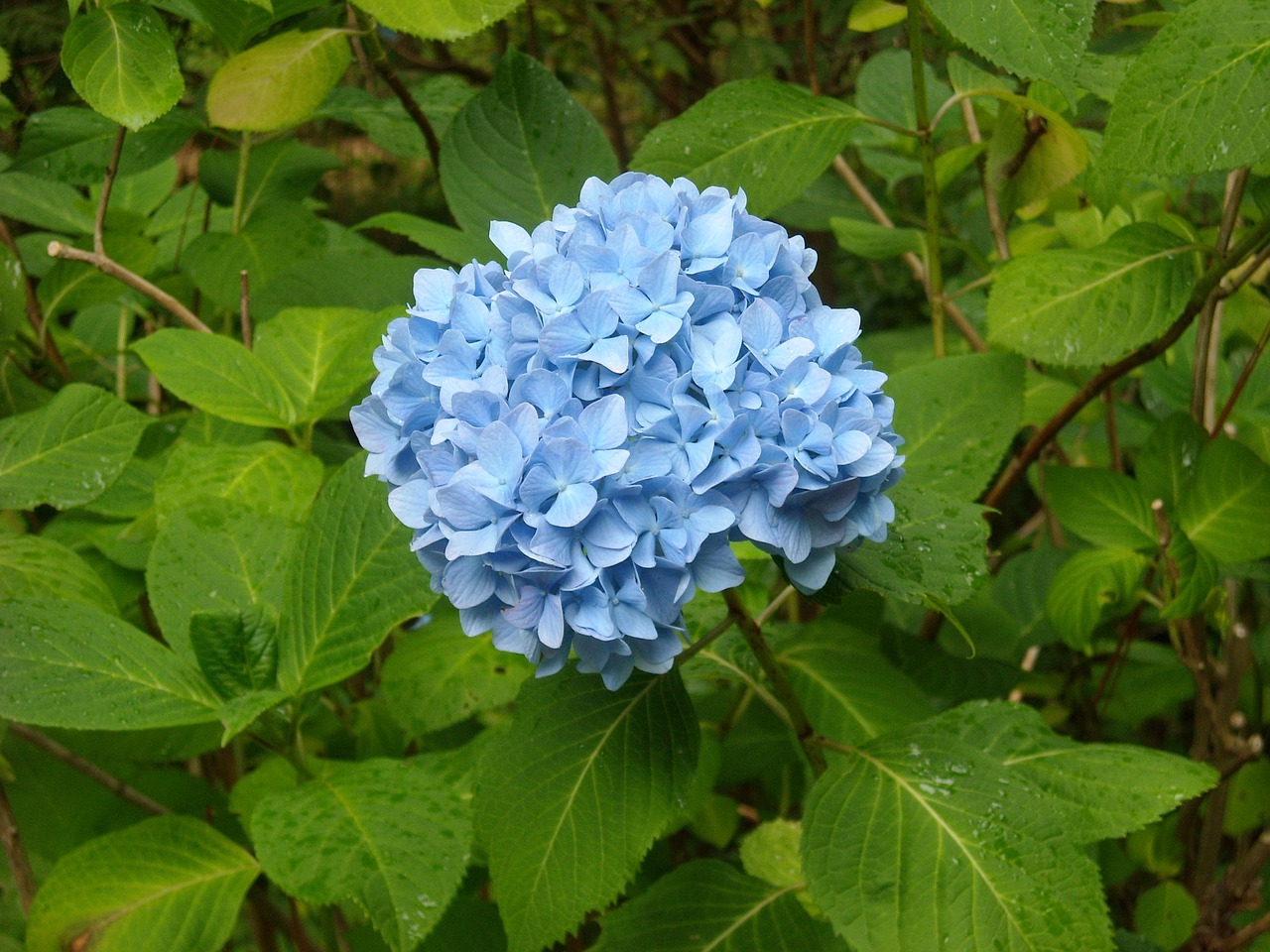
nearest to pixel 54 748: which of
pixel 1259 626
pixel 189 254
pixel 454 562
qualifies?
pixel 189 254

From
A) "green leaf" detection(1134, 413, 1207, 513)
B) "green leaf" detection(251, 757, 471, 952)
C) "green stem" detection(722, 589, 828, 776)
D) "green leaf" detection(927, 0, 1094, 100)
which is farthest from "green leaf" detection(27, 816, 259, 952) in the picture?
"green leaf" detection(1134, 413, 1207, 513)

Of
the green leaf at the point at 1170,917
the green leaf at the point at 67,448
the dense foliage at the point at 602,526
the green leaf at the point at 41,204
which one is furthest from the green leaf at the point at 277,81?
the green leaf at the point at 1170,917

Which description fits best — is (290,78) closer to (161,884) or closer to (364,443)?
(364,443)

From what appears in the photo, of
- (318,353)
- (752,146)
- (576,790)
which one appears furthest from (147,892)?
(752,146)

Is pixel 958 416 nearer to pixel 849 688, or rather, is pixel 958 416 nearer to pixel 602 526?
pixel 849 688

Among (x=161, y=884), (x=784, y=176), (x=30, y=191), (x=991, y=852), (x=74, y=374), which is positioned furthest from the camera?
(x=74, y=374)

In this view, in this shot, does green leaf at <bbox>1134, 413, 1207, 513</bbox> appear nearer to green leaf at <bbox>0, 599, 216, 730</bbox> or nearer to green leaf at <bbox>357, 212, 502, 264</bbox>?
green leaf at <bbox>357, 212, 502, 264</bbox>

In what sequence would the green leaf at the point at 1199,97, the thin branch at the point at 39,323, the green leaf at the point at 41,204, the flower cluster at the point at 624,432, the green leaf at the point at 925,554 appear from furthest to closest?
the green leaf at the point at 41,204
the thin branch at the point at 39,323
the green leaf at the point at 1199,97
the green leaf at the point at 925,554
the flower cluster at the point at 624,432

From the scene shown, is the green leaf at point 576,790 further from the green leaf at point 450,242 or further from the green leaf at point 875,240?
the green leaf at point 875,240
